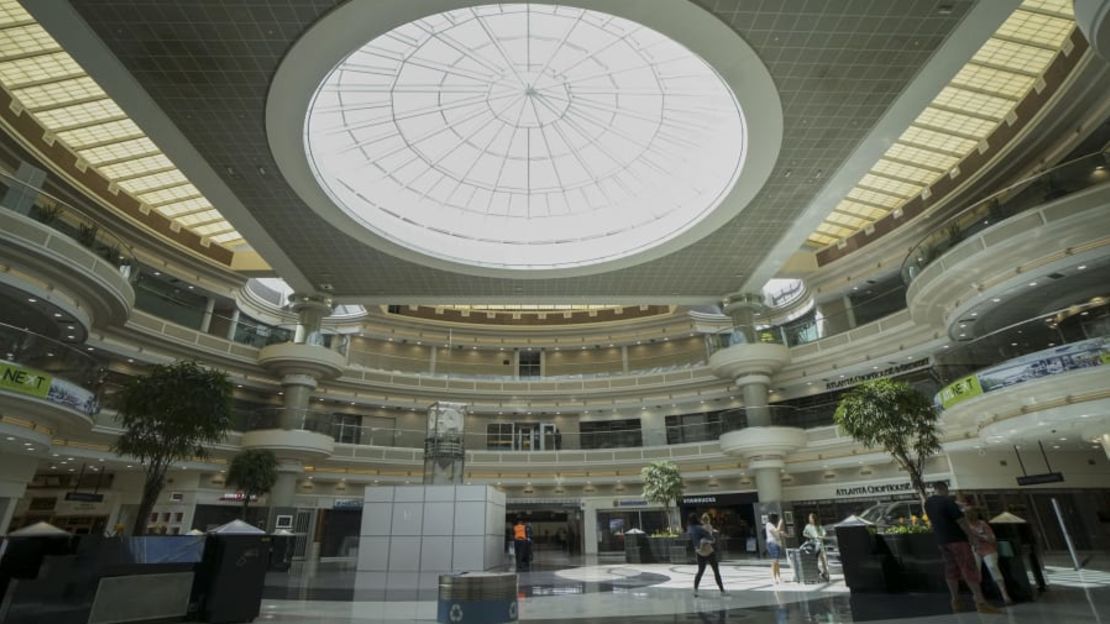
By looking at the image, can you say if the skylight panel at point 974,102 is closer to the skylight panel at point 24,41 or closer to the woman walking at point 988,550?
the woman walking at point 988,550

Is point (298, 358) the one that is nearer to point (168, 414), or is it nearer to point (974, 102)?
point (168, 414)

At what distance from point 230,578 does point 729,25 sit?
44.0 ft

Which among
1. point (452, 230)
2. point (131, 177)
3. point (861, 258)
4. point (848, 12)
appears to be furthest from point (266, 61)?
point (861, 258)

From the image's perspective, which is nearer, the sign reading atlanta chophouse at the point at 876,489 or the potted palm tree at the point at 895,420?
the potted palm tree at the point at 895,420

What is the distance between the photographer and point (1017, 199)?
15.8 m

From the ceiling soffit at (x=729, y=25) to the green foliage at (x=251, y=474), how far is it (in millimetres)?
8470

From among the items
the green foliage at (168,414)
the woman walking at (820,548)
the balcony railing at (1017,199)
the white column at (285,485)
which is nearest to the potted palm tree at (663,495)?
the woman walking at (820,548)

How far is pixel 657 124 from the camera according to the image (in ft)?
60.1

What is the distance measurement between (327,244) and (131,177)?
9.55 m

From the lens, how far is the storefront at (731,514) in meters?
27.8

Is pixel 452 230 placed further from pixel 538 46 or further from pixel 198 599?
pixel 198 599

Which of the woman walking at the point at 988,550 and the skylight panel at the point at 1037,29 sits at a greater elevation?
the skylight panel at the point at 1037,29

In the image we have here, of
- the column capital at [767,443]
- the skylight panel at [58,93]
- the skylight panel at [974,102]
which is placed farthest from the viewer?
the column capital at [767,443]

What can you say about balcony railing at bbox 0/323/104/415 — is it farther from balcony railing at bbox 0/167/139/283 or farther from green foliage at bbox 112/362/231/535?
balcony railing at bbox 0/167/139/283
